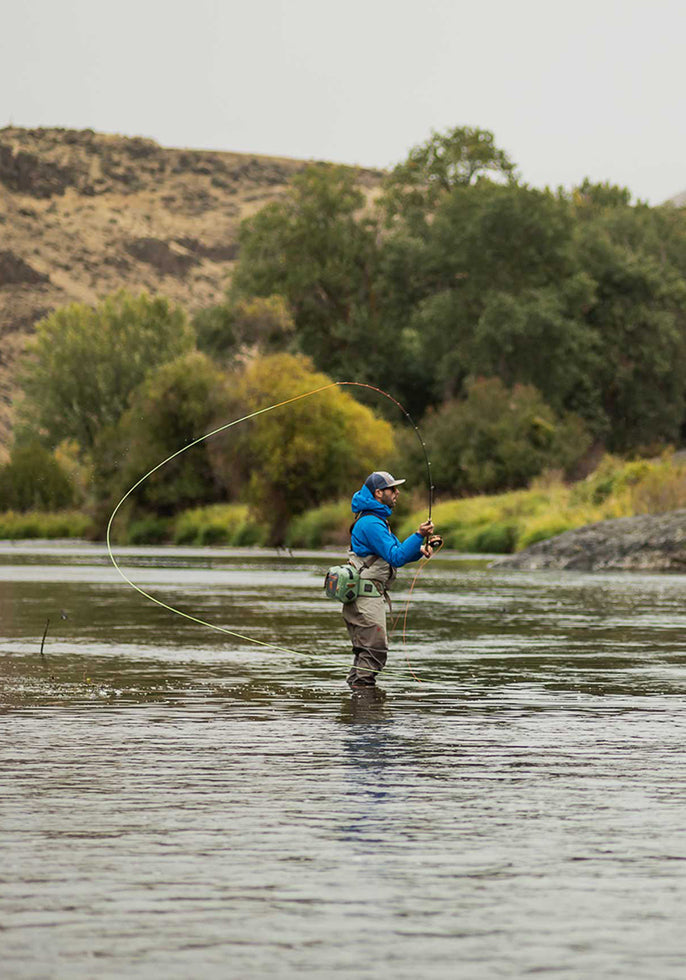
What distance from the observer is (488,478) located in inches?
2314

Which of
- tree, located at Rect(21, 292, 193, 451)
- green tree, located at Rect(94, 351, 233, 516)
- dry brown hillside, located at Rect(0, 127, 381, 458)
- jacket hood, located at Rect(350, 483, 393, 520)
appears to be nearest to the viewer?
jacket hood, located at Rect(350, 483, 393, 520)

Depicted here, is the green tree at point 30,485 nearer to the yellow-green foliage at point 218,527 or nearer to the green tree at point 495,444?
the yellow-green foliage at point 218,527

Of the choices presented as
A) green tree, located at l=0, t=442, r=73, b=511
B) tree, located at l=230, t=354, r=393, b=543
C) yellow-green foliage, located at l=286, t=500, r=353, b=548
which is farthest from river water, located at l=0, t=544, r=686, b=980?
green tree, located at l=0, t=442, r=73, b=511

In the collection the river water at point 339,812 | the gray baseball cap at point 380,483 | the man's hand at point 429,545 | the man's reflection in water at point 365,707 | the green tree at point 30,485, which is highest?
the green tree at point 30,485

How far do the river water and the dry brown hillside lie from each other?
114 m

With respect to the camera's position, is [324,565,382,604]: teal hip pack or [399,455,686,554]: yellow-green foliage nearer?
[324,565,382,604]: teal hip pack

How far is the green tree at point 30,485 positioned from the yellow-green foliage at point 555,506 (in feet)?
120

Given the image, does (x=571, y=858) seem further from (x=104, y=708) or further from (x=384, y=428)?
(x=384, y=428)

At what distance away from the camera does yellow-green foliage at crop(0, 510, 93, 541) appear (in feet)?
269

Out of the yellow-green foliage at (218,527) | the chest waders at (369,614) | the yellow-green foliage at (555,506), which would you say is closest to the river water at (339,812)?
the chest waders at (369,614)

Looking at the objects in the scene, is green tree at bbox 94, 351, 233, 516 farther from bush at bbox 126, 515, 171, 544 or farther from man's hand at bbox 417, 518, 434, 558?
man's hand at bbox 417, 518, 434, 558

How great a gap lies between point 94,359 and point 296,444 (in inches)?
1411

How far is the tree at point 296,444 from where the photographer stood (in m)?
61.3

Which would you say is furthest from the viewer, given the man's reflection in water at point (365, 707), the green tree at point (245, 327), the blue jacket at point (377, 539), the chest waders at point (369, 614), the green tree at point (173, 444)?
the green tree at point (245, 327)
